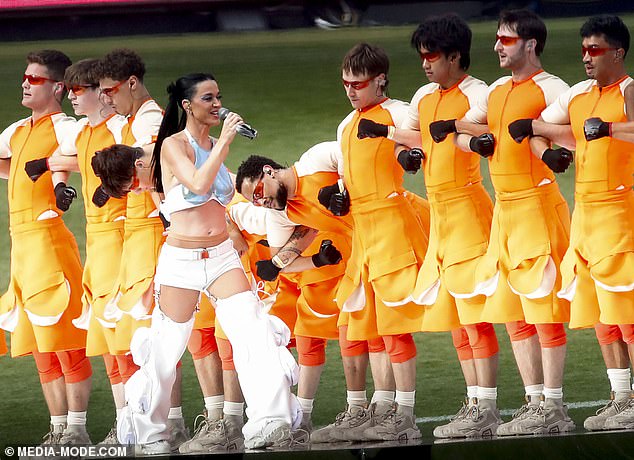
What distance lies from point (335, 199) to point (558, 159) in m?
1.10

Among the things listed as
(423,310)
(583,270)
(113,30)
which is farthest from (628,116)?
(113,30)

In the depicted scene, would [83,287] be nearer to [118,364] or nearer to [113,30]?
[118,364]

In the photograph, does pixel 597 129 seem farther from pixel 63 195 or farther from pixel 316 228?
pixel 63 195

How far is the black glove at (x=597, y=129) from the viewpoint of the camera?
6.35 m

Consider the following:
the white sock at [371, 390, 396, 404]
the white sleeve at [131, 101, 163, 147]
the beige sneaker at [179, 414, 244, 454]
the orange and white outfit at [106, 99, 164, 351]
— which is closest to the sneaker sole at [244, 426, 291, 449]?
the beige sneaker at [179, 414, 244, 454]

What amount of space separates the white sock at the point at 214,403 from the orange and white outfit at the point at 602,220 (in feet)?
5.86

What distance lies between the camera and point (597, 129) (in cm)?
635

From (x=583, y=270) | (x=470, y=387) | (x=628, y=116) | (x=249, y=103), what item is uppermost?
(x=249, y=103)

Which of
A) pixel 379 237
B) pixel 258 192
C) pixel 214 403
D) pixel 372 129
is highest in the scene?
pixel 372 129

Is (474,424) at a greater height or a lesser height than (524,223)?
lesser

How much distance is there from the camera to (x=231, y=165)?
8578mm

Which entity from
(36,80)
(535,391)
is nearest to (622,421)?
(535,391)

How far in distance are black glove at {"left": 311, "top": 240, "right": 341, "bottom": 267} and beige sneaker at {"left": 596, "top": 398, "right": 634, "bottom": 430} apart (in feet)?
4.84

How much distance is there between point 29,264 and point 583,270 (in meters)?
2.77
